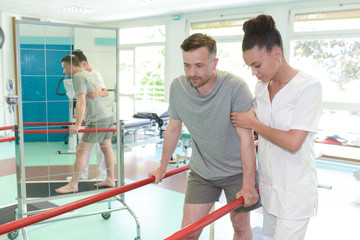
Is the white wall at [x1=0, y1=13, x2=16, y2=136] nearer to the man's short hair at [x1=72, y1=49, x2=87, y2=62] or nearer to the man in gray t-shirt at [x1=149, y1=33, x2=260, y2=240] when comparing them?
the man's short hair at [x1=72, y1=49, x2=87, y2=62]

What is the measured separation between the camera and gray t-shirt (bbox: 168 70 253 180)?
175 cm

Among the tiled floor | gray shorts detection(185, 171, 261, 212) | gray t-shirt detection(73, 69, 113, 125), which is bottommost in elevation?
the tiled floor

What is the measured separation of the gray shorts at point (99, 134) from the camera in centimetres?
311

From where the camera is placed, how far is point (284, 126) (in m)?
1.52

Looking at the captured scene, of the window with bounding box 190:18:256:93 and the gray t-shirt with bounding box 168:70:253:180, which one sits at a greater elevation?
the window with bounding box 190:18:256:93

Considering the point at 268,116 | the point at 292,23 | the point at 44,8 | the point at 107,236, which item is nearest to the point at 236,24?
the point at 292,23

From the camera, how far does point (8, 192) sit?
4.44 meters

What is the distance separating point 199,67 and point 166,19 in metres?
7.35

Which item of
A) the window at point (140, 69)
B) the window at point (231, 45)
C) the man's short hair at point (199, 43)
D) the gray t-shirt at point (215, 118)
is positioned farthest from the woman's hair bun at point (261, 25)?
the window at point (140, 69)

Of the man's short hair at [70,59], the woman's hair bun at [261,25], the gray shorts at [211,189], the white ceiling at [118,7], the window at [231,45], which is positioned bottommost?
the gray shorts at [211,189]

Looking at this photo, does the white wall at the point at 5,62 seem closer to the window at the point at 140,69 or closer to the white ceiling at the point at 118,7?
the white ceiling at the point at 118,7

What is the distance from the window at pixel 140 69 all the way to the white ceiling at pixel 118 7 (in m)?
0.59

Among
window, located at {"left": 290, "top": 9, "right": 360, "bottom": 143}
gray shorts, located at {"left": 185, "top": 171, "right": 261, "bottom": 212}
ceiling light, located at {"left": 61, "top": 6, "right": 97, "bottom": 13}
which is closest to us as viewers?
gray shorts, located at {"left": 185, "top": 171, "right": 261, "bottom": 212}

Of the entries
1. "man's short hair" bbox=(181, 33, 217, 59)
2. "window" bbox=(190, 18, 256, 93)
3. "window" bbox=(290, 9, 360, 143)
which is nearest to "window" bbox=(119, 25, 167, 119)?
"window" bbox=(190, 18, 256, 93)
